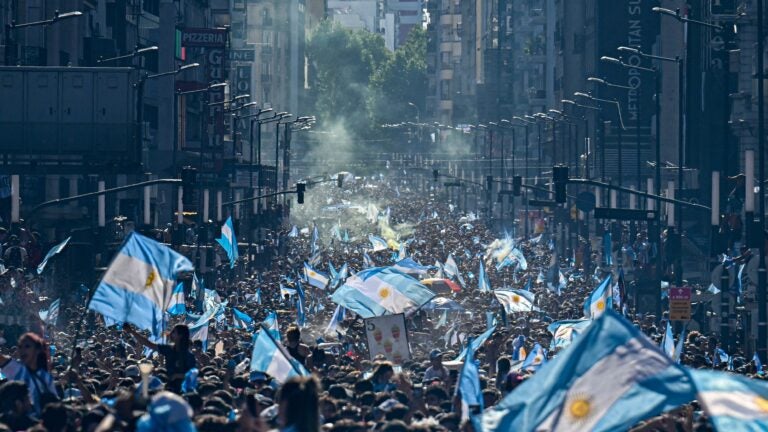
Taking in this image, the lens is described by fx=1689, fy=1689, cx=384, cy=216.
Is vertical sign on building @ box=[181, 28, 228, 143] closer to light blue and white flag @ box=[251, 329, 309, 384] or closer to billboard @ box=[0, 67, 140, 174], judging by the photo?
billboard @ box=[0, 67, 140, 174]

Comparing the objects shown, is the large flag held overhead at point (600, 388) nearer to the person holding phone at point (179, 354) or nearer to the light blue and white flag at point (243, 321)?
the person holding phone at point (179, 354)

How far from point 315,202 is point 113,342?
376 ft

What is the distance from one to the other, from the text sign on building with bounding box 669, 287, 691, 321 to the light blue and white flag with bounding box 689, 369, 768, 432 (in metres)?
22.7

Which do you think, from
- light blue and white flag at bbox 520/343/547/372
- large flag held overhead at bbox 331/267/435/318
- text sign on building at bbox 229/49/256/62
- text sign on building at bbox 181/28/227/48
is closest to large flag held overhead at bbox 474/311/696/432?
light blue and white flag at bbox 520/343/547/372

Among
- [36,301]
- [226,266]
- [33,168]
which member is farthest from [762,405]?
[226,266]

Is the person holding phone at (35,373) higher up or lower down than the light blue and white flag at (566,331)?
higher up

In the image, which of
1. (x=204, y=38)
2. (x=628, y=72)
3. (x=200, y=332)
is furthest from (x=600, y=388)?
(x=628, y=72)

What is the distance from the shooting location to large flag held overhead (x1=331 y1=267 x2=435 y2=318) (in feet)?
82.9

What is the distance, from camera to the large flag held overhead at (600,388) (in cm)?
978

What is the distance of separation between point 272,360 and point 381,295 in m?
10.9

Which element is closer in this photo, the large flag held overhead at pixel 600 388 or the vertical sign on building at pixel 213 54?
the large flag held overhead at pixel 600 388

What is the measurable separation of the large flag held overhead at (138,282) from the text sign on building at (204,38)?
6515 cm

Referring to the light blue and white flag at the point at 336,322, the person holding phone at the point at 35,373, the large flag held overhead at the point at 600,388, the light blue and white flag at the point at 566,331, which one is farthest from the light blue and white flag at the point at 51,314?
the large flag held overhead at the point at 600,388

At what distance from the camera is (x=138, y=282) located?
16.6m
